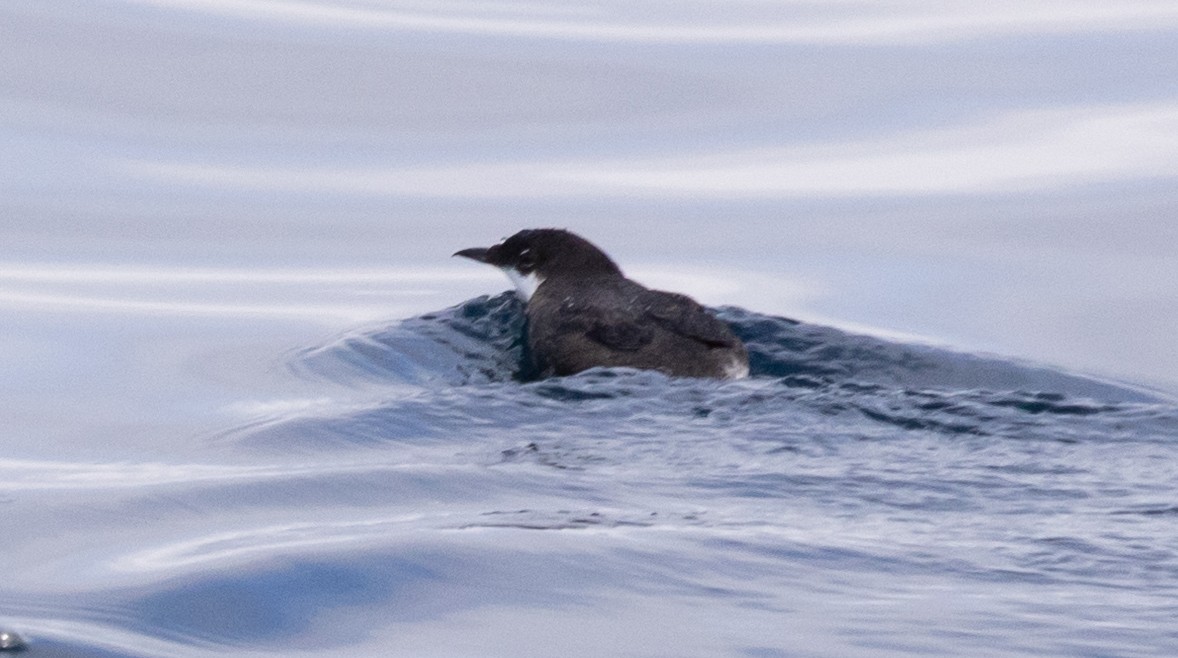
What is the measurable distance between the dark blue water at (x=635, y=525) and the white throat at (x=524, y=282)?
1108 millimetres

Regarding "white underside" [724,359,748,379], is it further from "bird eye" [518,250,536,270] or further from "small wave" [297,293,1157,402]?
"bird eye" [518,250,536,270]

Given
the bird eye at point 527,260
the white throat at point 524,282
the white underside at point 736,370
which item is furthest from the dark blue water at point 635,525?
the bird eye at point 527,260

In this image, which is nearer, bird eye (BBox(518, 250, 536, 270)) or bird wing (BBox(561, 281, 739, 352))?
bird wing (BBox(561, 281, 739, 352))

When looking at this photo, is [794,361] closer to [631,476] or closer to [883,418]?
[883,418]

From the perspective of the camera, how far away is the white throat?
10.7m

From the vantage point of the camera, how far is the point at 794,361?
10016mm

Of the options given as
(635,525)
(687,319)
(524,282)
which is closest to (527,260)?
(524,282)

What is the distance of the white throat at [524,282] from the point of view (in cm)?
1069

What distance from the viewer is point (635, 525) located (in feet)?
21.5

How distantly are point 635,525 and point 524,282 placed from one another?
4364mm

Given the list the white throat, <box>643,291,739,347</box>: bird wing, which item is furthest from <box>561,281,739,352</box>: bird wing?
the white throat

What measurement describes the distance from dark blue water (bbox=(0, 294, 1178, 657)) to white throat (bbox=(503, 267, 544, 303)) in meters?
1.11

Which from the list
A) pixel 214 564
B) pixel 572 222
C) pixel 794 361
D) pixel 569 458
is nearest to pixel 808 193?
pixel 572 222

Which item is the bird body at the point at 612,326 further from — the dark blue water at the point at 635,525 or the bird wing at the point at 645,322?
the dark blue water at the point at 635,525
